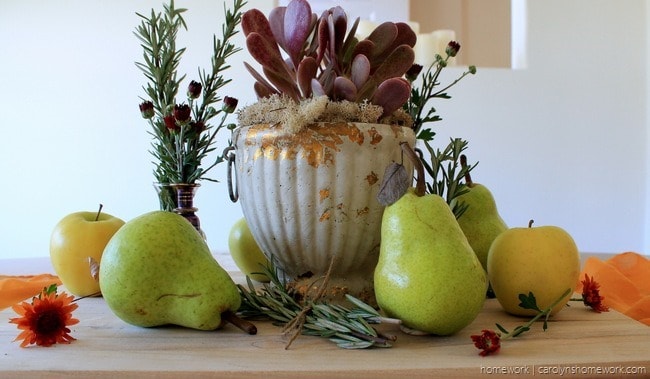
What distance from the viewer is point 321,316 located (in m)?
0.46

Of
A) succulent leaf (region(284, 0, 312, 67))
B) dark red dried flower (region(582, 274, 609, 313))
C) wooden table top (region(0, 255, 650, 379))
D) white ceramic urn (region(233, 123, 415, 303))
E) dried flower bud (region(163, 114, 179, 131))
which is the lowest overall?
dark red dried flower (region(582, 274, 609, 313))

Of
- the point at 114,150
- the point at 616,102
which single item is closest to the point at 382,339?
the point at 114,150

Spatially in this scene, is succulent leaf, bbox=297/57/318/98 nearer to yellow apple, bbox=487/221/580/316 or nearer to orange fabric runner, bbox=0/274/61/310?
yellow apple, bbox=487/221/580/316

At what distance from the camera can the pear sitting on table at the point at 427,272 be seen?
0.43 meters

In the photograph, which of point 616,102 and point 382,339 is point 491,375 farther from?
point 616,102

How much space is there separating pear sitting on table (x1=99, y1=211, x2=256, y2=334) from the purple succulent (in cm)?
18

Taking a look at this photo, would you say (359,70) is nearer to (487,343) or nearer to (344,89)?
(344,89)

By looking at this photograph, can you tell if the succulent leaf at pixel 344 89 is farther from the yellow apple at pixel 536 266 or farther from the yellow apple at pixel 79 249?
the yellow apple at pixel 79 249

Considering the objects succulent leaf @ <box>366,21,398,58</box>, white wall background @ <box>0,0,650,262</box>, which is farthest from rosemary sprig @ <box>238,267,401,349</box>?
white wall background @ <box>0,0,650,262</box>

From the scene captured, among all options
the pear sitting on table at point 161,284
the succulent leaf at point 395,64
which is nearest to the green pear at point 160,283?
the pear sitting on table at point 161,284

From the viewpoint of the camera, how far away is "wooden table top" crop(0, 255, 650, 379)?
363 millimetres

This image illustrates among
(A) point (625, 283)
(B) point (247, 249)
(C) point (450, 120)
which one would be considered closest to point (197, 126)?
(B) point (247, 249)

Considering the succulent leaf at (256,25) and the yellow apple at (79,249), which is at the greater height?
the succulent leaf at (256,25)

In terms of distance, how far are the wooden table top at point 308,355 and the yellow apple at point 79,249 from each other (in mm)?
170
